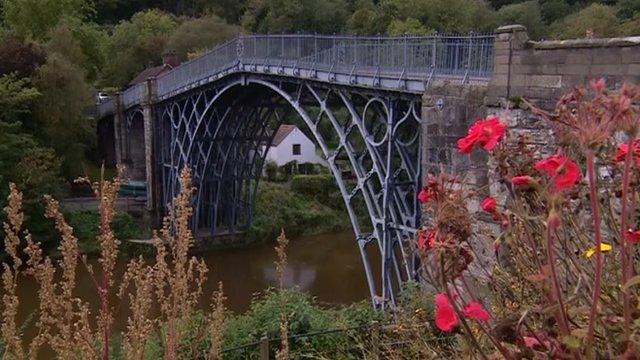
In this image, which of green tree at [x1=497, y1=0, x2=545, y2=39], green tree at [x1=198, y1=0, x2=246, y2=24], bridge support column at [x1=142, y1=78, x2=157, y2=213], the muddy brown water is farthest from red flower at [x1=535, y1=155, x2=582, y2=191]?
green tree at [x1=198, y1=0, x2=246, y2=24]

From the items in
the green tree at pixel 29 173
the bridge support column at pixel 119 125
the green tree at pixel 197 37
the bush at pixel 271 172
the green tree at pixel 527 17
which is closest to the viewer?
the green tree at pixel 29 173

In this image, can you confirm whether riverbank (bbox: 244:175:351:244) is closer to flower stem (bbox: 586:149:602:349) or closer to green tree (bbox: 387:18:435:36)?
green tree (bbox: 387:18:435:36)

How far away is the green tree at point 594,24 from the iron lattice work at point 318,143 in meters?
12.7

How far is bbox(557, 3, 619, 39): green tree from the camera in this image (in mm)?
32156

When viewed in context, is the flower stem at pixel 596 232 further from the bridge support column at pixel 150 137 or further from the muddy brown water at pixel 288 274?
the bridge support column at pixel 150 137

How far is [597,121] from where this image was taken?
1.59 m

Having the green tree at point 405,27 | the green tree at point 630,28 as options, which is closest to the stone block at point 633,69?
the green tree at point 630,28

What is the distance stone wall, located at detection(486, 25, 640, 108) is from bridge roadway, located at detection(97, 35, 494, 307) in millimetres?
1017

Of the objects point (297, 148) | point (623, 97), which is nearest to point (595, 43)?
point (623, 97)

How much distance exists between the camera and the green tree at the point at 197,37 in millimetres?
37875

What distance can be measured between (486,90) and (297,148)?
26472 mm

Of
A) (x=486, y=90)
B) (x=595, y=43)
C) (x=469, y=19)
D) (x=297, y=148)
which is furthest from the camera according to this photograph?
(x=469, y=19)

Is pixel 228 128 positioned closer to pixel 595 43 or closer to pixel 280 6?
pixel 595 43

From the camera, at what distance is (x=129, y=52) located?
130ft
